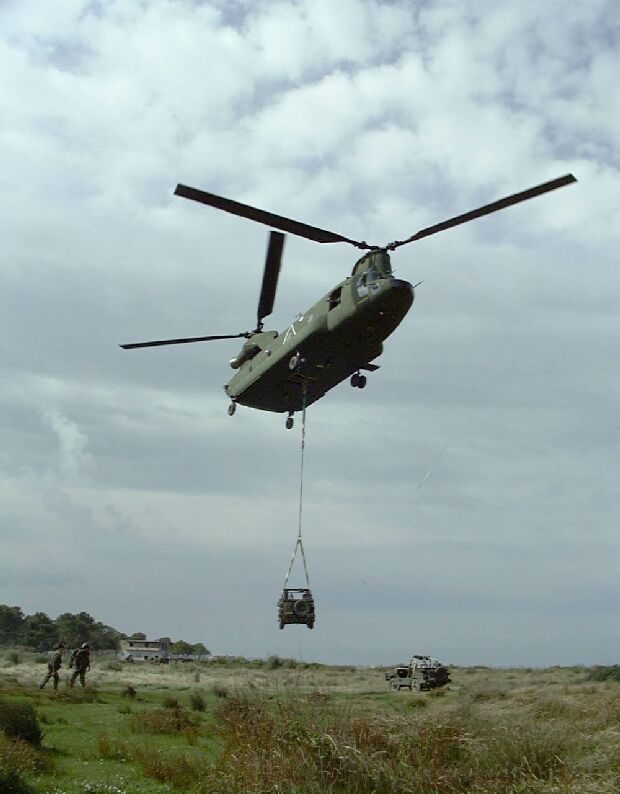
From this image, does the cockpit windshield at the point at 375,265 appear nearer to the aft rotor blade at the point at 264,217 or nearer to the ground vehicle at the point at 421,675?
the aft rotor blade at the point at 264,217

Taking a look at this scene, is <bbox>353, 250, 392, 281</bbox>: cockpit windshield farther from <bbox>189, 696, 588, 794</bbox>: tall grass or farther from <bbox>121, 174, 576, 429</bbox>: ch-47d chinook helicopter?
<bbox>189, 696, 588, 794</bbox>: tall grass

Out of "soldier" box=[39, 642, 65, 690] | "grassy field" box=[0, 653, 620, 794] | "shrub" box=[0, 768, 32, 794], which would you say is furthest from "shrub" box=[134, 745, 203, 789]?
"soldier" box=[39, 642, 65, 690]

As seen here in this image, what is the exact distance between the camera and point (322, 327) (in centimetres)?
1770

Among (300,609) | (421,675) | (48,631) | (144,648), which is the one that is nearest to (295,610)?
(300,609)

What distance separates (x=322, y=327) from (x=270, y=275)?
397cm

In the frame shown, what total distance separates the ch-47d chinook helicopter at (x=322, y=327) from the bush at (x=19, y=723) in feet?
29.3

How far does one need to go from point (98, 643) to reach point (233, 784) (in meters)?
100

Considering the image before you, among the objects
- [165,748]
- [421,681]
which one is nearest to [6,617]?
[421,681]

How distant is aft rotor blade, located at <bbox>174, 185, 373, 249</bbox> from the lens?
1561cm

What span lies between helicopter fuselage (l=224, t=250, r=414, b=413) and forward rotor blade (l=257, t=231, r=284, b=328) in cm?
93

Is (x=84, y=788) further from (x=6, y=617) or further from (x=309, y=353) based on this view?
(x=6, y=617)

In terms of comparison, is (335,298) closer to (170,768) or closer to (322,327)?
(322,327)

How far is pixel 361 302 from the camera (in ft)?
54.6

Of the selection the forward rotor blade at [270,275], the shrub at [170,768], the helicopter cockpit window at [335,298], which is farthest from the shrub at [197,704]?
the helicopter cockpit window at [335,298]
